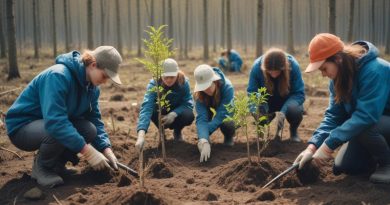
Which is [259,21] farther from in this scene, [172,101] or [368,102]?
[368,102]

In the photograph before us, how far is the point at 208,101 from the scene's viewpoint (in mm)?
5352

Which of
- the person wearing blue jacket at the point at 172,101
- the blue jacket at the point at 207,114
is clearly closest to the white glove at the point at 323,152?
the blue jacket at the point at 207,114

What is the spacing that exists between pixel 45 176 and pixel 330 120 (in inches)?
107

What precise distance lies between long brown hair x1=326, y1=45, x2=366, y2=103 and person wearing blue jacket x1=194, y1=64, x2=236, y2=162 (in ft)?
5.23

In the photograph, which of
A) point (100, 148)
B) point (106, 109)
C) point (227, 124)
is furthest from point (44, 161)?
point (106, 109)

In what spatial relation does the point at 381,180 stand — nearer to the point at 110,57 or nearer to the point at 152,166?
the point at 152,166

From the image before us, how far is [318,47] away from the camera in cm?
356

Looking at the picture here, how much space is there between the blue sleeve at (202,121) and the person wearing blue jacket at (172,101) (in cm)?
36

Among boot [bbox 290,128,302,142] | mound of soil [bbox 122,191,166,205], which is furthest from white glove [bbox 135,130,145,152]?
boot [bbox 290,128,302,142]

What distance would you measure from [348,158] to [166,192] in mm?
1706

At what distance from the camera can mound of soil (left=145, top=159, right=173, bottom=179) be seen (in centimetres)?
444

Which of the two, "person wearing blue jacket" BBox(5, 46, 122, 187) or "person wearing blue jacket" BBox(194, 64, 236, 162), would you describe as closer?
"person wearing blue jacket" BBox(5, 46, 122, 187)

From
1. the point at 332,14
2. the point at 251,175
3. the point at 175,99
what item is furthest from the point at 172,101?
the point at 332,14

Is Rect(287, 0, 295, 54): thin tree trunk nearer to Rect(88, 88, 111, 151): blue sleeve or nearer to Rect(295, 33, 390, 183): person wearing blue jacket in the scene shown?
Rect(295, 33, 390, 183): person wearing blue jacket
